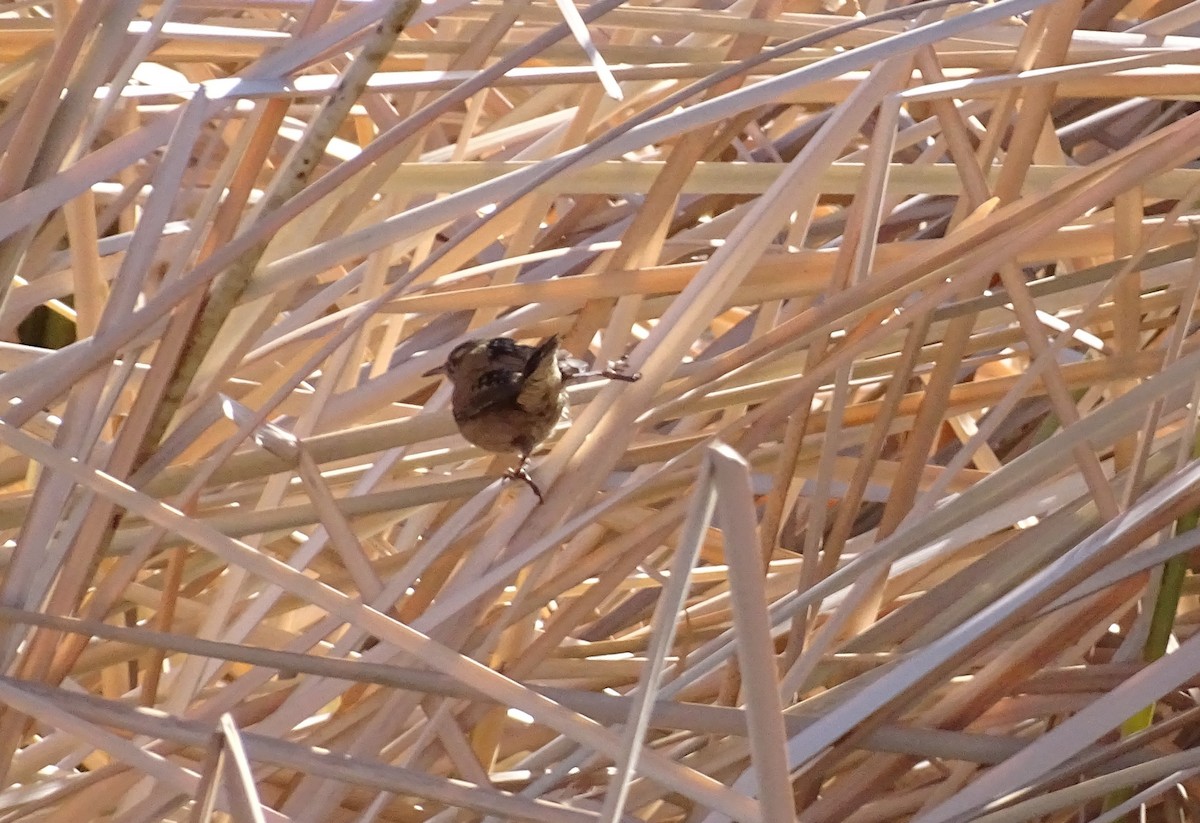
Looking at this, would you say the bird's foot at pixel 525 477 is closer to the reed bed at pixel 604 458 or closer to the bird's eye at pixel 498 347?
the reed bed at pixel 604 458

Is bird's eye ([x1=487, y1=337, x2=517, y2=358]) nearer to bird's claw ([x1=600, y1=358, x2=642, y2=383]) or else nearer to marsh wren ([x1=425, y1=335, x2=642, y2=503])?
marsh wren ([x1=425, y1=335, x2=642, y2=503])

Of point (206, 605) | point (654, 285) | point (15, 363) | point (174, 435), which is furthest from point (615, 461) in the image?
point (15, 363)

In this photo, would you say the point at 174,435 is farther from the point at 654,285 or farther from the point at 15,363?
the point at 654,285

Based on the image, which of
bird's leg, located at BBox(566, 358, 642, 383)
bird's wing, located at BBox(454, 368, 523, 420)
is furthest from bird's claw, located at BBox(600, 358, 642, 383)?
bird's wing, located at BBox(454, 368, 523, 420)

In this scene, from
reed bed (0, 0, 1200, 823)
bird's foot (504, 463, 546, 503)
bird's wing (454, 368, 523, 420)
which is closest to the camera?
reed bed (0, 0, 1200, 823)

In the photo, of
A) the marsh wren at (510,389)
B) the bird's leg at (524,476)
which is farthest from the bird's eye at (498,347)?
the bird's leg at (524,476)

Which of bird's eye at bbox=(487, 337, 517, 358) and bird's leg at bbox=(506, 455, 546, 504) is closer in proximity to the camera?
bird's leg at bbox=(506, 455, 546, 504)

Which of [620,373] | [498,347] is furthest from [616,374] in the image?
[498,347]
